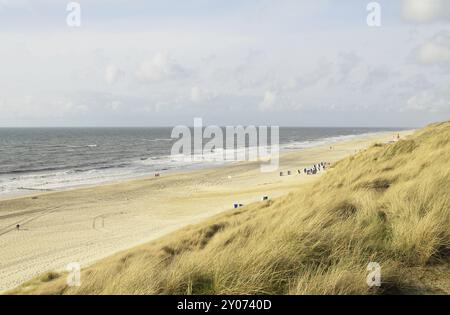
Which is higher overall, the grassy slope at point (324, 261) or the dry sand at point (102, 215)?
the grassy slope at point (324, 261)

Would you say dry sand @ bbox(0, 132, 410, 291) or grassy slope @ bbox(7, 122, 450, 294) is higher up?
grassy slope @ bbox(7, 122, 450, 294)

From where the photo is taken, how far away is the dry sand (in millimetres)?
15656

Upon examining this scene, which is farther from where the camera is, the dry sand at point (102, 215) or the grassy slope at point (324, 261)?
the dry sand at point (102, 215)

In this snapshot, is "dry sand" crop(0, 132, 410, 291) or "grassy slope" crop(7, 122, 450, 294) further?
"dry sand" crop(0, 132, 410, 291)

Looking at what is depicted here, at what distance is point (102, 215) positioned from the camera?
23656 millimetres

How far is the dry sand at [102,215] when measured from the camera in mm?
15656

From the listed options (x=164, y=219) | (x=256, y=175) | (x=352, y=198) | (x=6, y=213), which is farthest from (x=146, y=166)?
(x=352, y=198)

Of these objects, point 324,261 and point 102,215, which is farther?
point 102,215

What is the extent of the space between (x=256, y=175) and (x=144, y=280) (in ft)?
115

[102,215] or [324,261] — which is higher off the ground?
[324,261]
